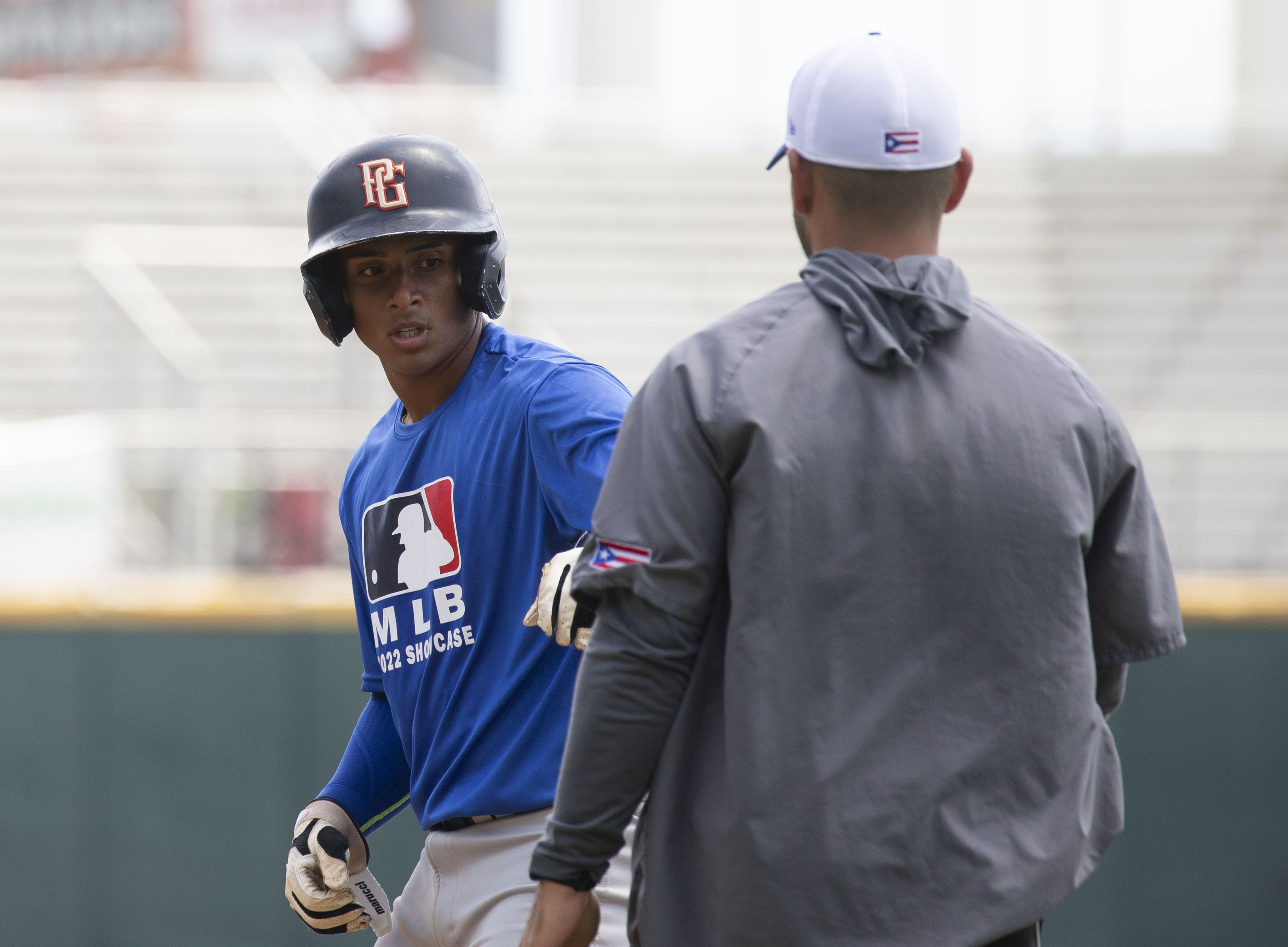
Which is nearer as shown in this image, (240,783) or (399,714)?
(399,714)

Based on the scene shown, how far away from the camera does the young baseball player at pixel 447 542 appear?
2293mm

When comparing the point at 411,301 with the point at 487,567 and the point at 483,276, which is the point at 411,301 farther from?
the point at 487,567

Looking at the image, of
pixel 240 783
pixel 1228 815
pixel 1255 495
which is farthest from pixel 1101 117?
pixel 240 783

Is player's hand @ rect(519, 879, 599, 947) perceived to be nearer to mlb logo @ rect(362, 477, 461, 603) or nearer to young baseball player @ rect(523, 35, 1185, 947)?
young baseball player @ rect(523, 35, 1185, 947)

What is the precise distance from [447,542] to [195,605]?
10.9ft

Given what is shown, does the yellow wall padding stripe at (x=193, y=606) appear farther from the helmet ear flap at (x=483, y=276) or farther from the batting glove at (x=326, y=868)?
the helmet ear flap at (x=483, y=276)

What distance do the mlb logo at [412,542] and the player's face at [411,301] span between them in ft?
0.77

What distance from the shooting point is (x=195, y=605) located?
17.7ft

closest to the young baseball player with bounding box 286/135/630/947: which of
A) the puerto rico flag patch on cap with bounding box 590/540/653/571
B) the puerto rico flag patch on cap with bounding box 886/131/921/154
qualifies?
the puerto rico flag patch on cap with bounding box 590/540/653/571

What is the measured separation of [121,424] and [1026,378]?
500cm

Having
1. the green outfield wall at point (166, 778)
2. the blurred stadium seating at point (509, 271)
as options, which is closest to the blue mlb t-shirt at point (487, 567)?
the green outfield wall at point (166, 778)

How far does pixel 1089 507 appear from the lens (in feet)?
5.60

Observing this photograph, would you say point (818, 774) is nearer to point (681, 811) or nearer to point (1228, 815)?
point (681, 811)

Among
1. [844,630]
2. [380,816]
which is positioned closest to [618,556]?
[844,630]
